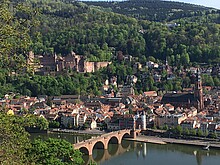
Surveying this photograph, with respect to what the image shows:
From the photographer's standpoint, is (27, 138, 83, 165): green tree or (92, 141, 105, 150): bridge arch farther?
(92, 141, 105, 150): bridge arch

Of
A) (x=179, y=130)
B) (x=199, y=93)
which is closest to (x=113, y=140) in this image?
(x=179, y=130)

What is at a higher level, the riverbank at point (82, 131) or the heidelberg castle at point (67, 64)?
the heidelberg castle at point (67, 64)

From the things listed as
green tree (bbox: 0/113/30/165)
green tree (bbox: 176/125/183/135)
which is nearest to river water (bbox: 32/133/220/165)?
A: green tree (bbox: 176/125/183/135)

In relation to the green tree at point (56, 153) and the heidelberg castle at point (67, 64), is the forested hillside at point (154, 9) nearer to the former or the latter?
the heidelberg castle at point (67, 64)

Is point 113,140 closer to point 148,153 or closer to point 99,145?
point 99,145

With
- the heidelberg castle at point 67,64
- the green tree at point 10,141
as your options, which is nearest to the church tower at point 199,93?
the heidelberg castle at point 67,64

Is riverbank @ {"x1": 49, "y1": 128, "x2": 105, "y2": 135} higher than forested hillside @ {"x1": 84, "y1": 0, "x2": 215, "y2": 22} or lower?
lower

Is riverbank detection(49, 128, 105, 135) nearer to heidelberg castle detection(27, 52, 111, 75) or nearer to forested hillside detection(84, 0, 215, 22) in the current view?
heidelberg castle detection(27, 52, 111, 75)
